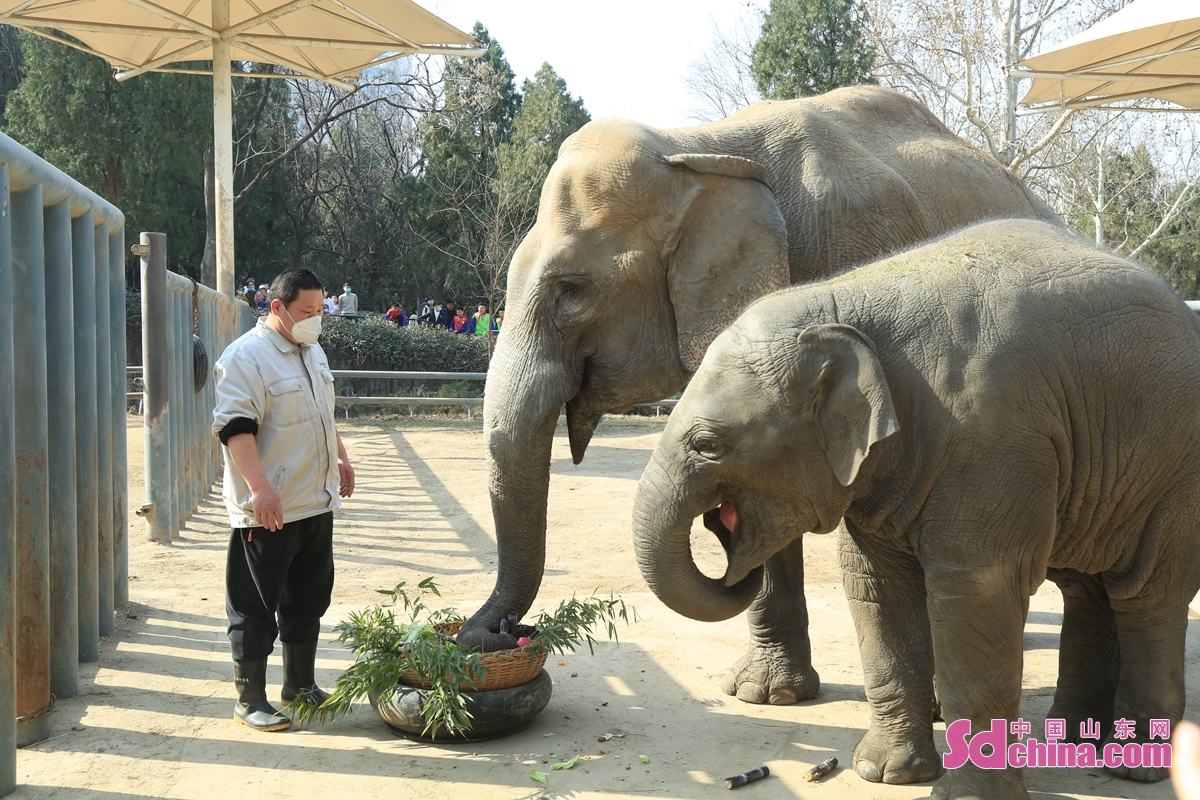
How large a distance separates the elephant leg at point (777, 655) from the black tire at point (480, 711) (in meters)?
1.07

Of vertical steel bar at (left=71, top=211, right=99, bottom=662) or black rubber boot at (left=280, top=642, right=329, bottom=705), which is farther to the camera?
vertical steel bar at (left=71, top=211, right=99, bottom=662)

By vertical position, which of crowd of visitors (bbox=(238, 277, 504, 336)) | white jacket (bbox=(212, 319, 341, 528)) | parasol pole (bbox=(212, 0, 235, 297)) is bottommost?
white jacket (bbox=(212, 319, 341, 528))

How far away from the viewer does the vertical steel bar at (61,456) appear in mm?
4844

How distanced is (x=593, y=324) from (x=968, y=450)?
1858 mm

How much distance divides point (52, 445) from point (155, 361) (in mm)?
3428

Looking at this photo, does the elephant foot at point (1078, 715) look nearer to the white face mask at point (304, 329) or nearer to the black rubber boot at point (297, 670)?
the black rubber boot at point (297, 670)

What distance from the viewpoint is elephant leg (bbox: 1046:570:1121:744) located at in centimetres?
436

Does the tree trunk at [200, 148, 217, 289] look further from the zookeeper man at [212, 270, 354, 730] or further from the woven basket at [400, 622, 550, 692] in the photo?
the woven basket at [400, 622, 550, 692]

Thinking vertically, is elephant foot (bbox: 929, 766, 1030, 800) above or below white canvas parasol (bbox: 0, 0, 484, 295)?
below

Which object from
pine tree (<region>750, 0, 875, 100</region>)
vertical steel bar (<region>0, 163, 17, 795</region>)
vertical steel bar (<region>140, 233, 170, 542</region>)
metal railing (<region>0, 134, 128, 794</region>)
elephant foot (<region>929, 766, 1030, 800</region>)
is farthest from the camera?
pine tree (<region>750, 0, 875, 100</region>)

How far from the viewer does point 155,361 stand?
27.0ft

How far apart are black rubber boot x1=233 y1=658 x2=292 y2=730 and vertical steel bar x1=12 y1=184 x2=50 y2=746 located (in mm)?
726

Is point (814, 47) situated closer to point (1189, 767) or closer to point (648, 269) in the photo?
point (648, 269)

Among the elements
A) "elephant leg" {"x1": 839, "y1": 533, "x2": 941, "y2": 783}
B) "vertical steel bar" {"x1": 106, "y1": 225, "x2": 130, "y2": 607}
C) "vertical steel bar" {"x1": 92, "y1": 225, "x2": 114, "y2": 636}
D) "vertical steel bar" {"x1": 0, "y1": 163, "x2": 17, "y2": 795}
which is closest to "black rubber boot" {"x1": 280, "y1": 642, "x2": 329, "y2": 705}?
"vertical steel bar" {"x1": 0, "y1": 163, "x2": 17, "y2": 795}
